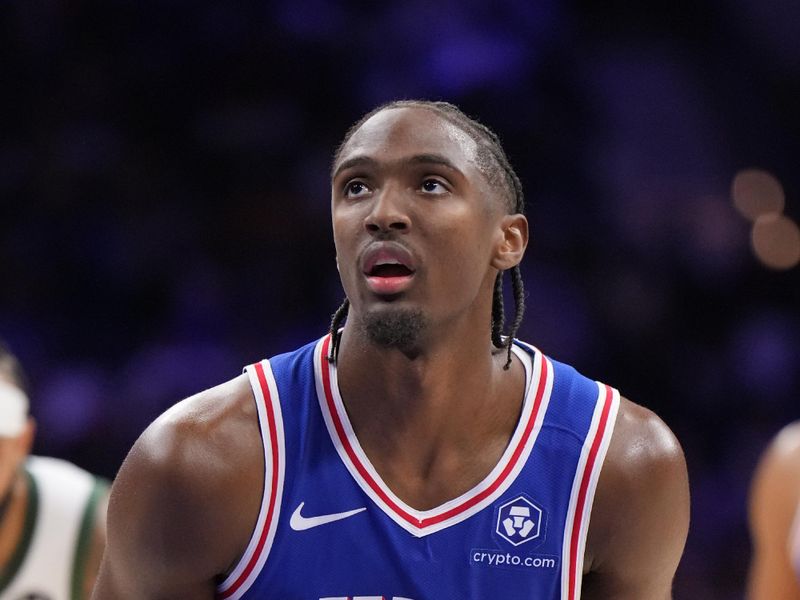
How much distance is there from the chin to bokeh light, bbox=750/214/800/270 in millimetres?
4047

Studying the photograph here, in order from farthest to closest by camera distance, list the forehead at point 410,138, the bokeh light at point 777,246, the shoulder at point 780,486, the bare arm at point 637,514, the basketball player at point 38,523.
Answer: the bokeh light at point 777,246
the basketball player at point 38,523
the shoulder at point 780,486
the bare arm at point 637,514
the forehead at point 410,138

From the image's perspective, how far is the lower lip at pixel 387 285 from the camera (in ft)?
7.77

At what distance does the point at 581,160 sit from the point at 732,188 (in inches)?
29.8

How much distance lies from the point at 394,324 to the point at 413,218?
21cm

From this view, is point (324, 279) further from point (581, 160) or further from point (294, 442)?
point (294, 442)

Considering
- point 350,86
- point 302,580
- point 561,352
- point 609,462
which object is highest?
point 350,86

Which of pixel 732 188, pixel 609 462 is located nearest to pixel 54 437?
pixel 732 188

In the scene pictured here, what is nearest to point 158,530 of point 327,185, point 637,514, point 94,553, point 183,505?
point 183,505

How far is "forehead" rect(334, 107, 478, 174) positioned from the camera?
2.47 metres

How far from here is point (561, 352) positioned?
5.83 m

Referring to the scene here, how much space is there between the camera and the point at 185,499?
2.38 m

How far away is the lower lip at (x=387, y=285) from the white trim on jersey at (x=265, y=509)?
364 millimetres

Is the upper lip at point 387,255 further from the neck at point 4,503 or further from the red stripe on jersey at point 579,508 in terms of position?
A: the neck at point 4,503

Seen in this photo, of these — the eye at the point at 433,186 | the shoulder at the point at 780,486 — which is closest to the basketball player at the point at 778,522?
the shoulder at the point at 780,486
